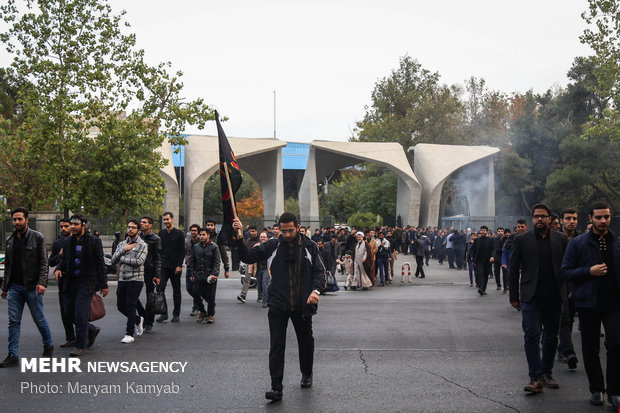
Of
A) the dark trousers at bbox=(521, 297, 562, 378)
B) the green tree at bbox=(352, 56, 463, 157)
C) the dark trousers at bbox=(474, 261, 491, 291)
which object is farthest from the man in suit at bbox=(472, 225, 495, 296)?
the green tree at bbox=(352, 56, 463, 157)

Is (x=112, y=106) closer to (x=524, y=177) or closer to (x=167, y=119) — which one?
(x=167, y=119)

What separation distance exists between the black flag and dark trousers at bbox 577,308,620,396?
324 cm

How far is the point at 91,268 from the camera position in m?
7.76

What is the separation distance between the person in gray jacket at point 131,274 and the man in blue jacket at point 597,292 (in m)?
5.48

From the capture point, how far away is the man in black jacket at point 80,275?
24.7 ft

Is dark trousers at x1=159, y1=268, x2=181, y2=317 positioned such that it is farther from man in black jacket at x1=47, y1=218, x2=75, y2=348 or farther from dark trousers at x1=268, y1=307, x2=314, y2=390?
dark trousers at x1=268, y1=307, x2=314, y2=390

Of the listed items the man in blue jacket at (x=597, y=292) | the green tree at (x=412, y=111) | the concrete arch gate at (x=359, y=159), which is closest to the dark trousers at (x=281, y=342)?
the man in blue jacket at (x=597, y=292)

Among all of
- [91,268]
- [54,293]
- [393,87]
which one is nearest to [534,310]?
[91,268]

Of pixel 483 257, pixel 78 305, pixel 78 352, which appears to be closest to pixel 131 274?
pixel 78 305

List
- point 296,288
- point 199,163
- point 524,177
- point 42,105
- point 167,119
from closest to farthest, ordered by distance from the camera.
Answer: point 296,288 < point 42,105 < point 167,119 < point 199,163 < point 524,177

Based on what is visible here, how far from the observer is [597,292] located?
5.51 meters

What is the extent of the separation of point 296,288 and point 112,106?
1780cm

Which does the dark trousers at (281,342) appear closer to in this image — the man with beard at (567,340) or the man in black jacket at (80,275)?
A: the man in black jacket at (80,275)

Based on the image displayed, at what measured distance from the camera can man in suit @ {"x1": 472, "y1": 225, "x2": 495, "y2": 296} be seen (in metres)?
15.5
